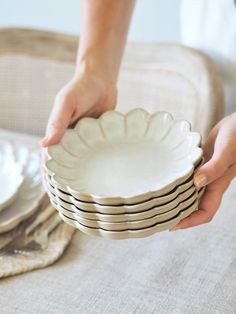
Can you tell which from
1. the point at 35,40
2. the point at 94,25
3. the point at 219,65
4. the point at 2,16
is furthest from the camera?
the point at 2,16

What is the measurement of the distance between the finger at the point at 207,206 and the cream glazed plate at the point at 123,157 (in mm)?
48

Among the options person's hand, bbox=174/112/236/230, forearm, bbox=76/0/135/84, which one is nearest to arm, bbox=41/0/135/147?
forearm, bbox=76/0/135/84

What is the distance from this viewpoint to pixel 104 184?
2.69 ft

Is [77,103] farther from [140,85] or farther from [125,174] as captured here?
[140,85]

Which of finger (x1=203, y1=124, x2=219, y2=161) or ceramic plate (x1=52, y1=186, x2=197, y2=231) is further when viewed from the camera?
finger (x1=203, y1=124, x2=219, y2=161)

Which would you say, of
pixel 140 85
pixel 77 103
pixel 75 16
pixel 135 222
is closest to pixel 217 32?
pixel 140 85

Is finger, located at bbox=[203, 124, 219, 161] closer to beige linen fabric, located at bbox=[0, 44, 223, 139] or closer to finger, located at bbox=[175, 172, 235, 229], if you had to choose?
finger, located at bbox=[175, 172, 235, 229]

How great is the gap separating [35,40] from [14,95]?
0.44 ft

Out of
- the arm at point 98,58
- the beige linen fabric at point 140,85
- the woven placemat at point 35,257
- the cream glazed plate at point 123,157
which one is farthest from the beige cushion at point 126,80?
the woven placemat at point 35,257

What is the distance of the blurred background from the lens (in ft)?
5.48

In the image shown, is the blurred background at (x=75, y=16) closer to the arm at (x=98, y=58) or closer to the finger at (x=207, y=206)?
the arm at (x=98, y=58)

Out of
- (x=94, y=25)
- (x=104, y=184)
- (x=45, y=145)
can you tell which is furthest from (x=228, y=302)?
(x=94, y=25)

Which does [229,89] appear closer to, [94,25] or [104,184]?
[94,25]

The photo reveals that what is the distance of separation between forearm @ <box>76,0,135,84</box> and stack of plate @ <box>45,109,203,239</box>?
0.15m
